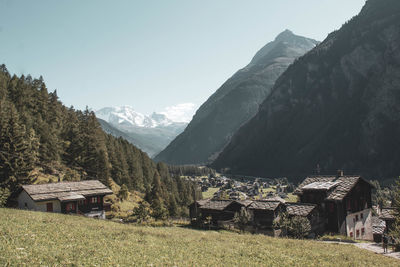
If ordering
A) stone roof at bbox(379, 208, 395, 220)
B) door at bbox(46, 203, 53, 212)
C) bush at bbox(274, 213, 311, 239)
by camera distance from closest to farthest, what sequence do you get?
bush at bbox(274, 213, 311, 239) → stone roof at bbox(379, 208, 395, 220) → door at bbox(46, 203, 53, 212)

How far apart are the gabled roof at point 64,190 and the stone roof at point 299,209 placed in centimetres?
3629

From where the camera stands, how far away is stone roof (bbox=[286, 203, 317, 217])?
50.1 metres

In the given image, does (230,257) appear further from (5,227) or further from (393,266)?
(5,227)

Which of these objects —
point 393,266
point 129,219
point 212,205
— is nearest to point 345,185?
point 212,205

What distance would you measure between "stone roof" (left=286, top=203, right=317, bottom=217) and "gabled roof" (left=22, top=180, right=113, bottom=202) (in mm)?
36289

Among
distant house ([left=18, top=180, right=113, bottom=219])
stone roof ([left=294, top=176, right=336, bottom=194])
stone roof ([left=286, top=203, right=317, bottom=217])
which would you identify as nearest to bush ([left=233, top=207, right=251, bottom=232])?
stone roof ([left=286, top=203, right=317, bottom=217])

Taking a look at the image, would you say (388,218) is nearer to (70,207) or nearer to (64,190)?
(70,207)

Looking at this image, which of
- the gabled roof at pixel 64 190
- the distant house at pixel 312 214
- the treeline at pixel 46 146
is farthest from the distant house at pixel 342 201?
the gabled roof at pixel 64 190

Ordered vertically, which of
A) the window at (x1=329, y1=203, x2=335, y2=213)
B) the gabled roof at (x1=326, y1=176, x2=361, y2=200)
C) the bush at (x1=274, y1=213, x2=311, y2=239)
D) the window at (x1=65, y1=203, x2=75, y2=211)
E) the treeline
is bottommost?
the bush at (x1=274, y1=213, x2=311, y2=239)

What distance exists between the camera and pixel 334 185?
53719 millimetres

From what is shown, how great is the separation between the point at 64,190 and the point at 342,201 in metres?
51.6

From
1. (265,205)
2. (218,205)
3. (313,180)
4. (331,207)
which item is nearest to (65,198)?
(218,205)

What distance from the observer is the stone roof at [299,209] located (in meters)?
50.1

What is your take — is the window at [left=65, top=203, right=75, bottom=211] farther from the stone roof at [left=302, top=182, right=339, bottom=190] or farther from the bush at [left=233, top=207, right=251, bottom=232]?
the stone roof at [left=302, top=182, right=339, bottom=190]
